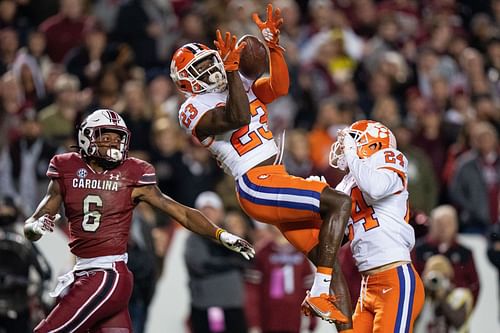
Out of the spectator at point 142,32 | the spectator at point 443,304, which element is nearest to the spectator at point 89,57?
the spectator at point 142,32

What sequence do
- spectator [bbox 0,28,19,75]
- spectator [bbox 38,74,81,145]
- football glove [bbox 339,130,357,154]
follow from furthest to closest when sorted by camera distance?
spectator [bbox 0,28,19,75]
spectator [bbox 38,74,81,145]
football glove [bbox 339,130,357,154]

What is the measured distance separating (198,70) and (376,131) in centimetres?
129

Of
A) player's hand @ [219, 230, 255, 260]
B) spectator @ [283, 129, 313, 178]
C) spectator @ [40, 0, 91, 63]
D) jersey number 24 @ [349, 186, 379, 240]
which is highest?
spectator @ [40, 0, 91, 63]

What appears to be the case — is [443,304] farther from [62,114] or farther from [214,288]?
[62,114]

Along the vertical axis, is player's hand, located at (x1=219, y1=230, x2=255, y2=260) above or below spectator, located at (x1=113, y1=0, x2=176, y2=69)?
below

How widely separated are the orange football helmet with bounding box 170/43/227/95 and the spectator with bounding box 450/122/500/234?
232 inches

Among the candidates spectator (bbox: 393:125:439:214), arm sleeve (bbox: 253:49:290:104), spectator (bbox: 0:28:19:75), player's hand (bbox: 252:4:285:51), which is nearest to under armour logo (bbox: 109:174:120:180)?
arm sleeve (bbox: 253:49:290:104)

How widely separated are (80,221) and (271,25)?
1899mm

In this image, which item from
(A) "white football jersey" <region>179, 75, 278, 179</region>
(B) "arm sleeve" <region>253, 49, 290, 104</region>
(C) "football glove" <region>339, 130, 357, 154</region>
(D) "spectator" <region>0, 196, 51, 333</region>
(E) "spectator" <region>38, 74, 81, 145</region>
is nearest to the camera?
Result: (C) "football glove" <region>339, 130, 357, 154</region>

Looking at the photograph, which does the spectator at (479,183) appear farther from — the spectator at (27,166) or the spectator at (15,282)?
the spectator at (15,282)

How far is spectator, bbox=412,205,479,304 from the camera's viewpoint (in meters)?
12.1

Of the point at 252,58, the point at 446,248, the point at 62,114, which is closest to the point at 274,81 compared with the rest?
Result: the point at 252,58

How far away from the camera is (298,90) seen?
15633 millimetres

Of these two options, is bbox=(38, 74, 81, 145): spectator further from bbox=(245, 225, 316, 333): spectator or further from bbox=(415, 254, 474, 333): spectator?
bbox=(415, 254, 474, 333): spectator
